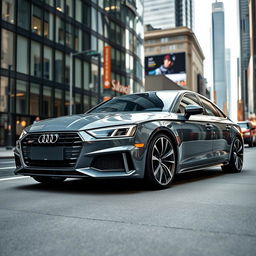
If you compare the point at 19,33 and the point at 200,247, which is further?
the point at 19,33

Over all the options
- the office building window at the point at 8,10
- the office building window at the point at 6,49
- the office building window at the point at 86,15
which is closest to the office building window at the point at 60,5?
the office building window at the point at 86,15

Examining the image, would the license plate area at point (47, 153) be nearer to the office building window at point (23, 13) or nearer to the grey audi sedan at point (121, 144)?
the grey audi sedan at point (121, 144)

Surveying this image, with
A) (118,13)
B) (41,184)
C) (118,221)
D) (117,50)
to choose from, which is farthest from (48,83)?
(118,221)

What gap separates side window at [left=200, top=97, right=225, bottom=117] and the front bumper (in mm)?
2436

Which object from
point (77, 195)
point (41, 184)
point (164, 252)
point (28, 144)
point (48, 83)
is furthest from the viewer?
point (48, 83)

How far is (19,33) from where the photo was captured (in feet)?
86.0

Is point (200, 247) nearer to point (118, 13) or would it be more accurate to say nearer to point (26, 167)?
point (26, 167)

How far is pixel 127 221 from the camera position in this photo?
3.07 m

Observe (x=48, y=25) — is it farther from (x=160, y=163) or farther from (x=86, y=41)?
(x=160, y=163)

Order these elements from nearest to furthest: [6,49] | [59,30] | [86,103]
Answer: [6,49] → [59,30] → [86,103]

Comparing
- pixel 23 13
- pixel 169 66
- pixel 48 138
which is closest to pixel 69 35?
pixel 23 13

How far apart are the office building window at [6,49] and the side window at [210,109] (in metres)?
20.5

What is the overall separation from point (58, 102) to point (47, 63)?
3.17 m

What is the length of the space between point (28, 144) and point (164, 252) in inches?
115
